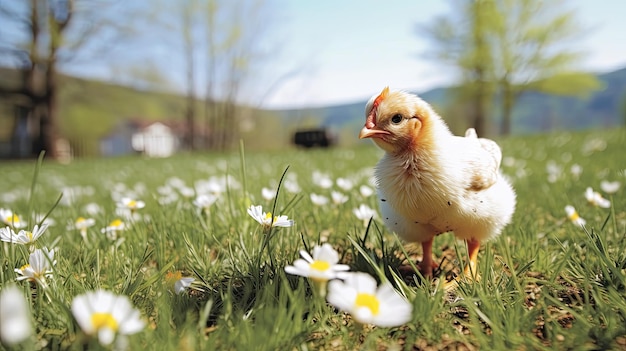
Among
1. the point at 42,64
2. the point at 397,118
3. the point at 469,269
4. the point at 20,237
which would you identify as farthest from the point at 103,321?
the point at 42,64

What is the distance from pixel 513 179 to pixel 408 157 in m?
2.97

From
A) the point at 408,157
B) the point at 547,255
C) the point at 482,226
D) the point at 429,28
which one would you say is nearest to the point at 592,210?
the point at 547,255

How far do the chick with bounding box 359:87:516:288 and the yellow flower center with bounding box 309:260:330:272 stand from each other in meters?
0.43

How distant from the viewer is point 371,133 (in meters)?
1.26

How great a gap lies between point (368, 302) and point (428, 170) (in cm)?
56

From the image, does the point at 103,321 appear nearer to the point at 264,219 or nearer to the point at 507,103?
the point at 264,219

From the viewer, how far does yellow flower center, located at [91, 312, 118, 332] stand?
82cm

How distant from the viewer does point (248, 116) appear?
39031 millimetres

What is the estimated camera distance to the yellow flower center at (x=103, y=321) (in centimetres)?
82

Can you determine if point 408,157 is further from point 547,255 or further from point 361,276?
point 547,255

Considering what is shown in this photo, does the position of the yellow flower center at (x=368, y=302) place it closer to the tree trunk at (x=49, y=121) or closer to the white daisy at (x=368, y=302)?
the white daisy at (x=368, y=302)

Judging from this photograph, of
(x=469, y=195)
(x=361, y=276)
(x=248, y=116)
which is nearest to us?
(x=361, y=276)

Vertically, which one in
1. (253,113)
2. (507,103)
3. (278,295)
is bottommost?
(278,295)

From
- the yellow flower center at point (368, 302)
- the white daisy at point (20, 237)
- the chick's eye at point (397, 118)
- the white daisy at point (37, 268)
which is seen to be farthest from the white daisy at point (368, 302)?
the white daisy at point (20, 237)
